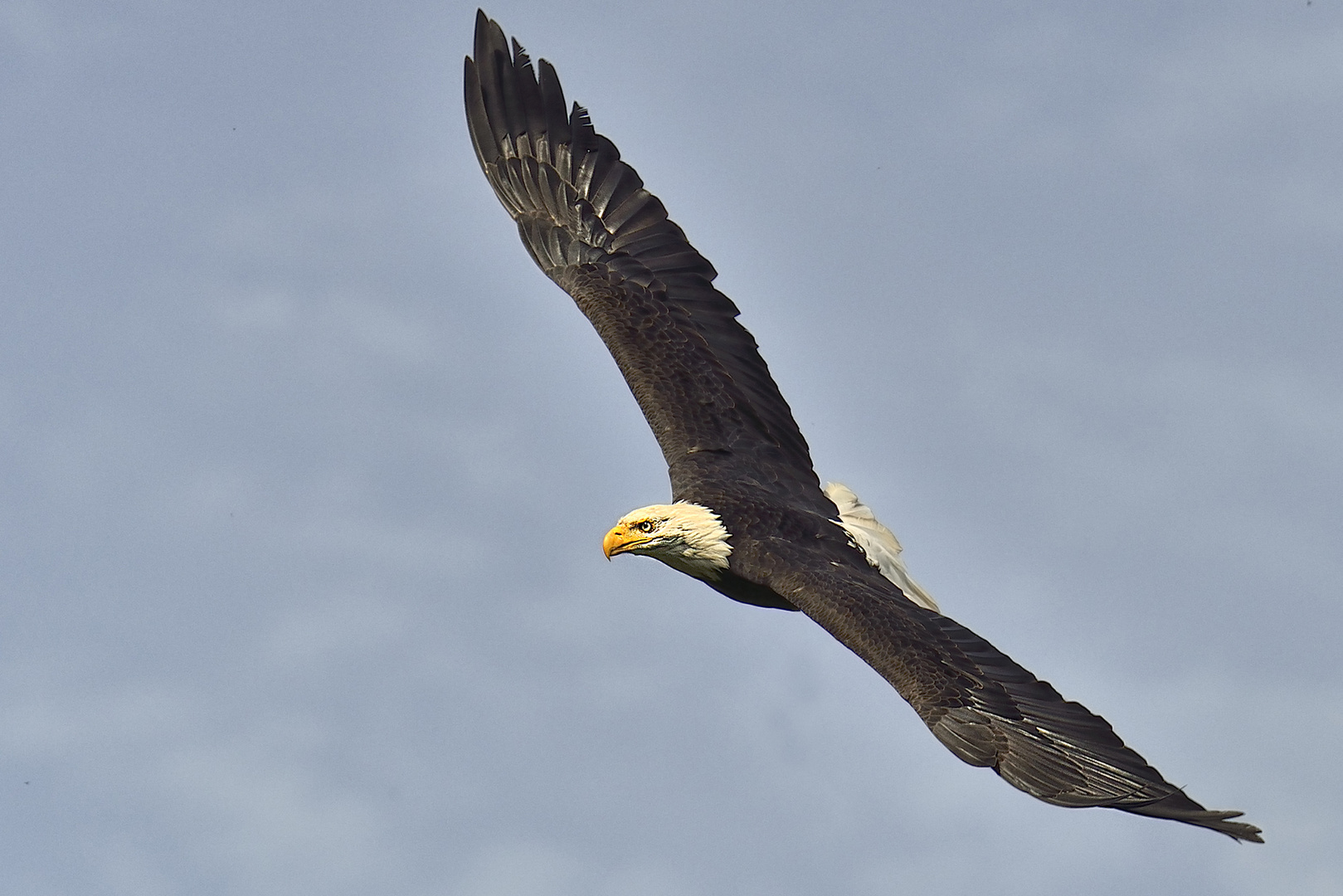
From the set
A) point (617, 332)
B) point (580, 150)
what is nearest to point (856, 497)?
point (617, 332)

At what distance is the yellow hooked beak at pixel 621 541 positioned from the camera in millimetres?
13688

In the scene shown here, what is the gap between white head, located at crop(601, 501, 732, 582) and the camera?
535 inches

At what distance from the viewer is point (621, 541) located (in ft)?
44.9

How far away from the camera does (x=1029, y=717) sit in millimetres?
11797

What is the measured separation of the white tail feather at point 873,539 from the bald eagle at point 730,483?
0.02 meters

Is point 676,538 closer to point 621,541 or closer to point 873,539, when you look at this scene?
point 621,541

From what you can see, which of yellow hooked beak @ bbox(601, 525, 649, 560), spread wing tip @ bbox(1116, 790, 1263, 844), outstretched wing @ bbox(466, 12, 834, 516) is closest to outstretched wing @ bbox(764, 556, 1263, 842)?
spread wing tip @ bbox(1116, 790, 1263, 844)

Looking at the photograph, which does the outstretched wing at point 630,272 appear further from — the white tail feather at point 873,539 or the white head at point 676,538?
the white head at point 676,538

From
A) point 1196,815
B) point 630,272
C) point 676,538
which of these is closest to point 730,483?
point 676,538

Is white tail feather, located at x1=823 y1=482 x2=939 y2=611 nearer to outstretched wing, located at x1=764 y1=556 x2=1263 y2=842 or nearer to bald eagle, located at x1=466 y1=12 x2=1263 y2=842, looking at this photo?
bald eagle, located at x1=466 y1=12 x2=1263 y2=842

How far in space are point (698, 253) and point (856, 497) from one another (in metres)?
2.43

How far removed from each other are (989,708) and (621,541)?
3153mm

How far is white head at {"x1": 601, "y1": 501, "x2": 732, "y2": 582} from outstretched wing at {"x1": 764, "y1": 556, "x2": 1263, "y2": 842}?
2.19 ft

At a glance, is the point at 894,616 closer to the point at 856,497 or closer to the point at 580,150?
the point at 856,497
